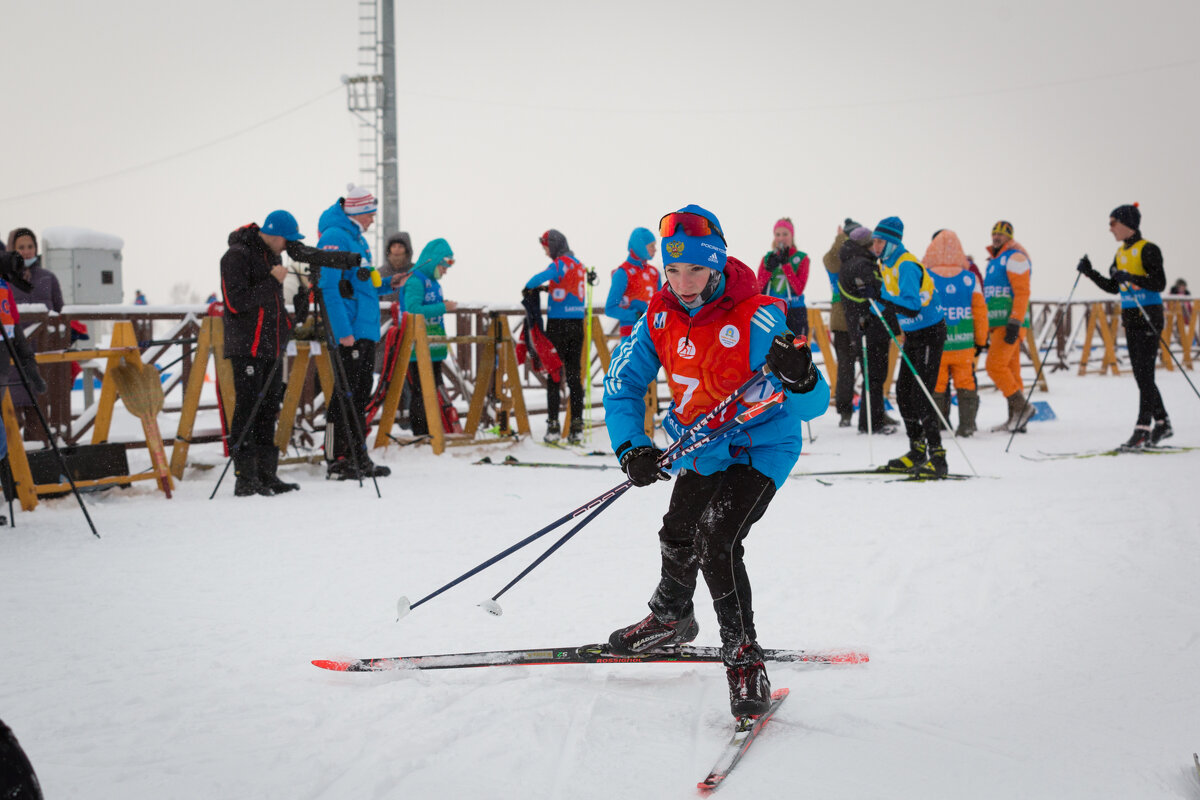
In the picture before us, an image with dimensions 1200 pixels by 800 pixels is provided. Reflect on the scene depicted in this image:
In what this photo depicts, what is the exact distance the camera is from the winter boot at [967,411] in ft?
28.9

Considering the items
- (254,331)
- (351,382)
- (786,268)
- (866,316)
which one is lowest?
(351,382)

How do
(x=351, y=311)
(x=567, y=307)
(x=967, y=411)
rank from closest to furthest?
(x=351, y=311)
(x=567, y=307)
(x=967, y=411)

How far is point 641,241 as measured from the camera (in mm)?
8320

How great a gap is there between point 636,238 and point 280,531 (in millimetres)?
4489

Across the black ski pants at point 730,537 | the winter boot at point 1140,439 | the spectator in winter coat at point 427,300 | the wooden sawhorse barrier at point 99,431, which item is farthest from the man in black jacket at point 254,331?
the winter boot at point 1140,439

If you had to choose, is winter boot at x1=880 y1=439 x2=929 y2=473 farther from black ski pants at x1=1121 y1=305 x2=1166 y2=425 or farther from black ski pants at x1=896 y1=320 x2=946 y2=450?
black ski pants at x1=1121 y1=305 x2=1166 y2=425

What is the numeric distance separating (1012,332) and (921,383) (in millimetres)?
3066

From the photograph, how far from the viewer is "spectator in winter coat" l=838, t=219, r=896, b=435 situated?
23.9 feet

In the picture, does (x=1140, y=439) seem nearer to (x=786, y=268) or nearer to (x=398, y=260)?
(x=786, y=268)

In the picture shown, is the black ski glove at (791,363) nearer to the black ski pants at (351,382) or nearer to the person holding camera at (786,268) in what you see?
the black ski pants at (351,382)

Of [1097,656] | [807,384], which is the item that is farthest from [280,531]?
[1097,656]

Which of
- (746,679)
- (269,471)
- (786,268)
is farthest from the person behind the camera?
(786,268)

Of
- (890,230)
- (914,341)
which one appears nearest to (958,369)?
(914,341)

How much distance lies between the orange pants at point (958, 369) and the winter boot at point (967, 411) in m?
0.17
